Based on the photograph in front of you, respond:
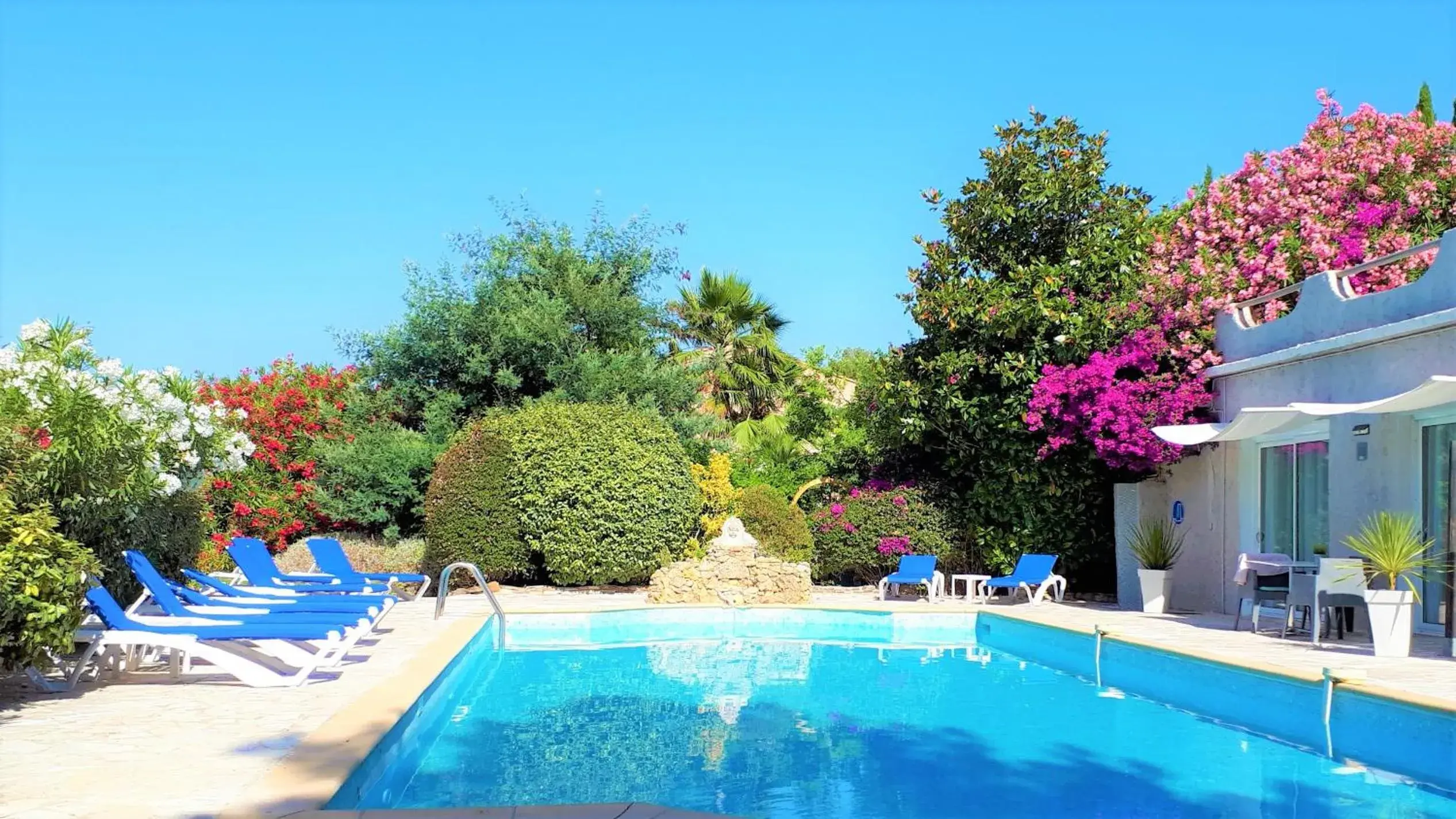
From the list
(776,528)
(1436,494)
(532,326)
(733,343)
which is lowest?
(776,528)

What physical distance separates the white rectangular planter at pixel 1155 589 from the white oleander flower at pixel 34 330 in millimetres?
11804

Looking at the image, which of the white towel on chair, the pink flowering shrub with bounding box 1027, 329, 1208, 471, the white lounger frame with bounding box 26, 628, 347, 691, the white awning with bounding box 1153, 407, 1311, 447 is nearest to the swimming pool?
the white lounger frame with bounding box 26, 628, 347, 691

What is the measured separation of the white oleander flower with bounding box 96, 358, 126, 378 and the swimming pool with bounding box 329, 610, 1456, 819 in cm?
334

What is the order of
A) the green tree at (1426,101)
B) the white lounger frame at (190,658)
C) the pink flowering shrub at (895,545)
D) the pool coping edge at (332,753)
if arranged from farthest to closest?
the green tree at (1426,101) → the pink flowering shrub at (895,545) → the white lounger frame at (190,658) → the pool coping edge at (332,753)

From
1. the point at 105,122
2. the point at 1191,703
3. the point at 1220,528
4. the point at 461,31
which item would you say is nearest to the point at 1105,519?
the point at 1220,528

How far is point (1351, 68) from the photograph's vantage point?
67.1 ft

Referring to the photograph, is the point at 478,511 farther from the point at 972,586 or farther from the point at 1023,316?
the point at 1023,316

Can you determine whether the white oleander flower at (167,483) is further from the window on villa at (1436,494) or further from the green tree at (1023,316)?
the window on villa at (1436,494)

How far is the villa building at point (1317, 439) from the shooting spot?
1038 cm

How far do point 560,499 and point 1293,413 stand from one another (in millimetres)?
9701

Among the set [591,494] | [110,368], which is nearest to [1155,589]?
[591,494]

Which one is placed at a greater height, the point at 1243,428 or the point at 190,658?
the point at 1243,428

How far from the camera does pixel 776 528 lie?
703 inches

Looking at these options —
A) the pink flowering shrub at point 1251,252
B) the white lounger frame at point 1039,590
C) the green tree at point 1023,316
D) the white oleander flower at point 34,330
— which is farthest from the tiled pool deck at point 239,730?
the green tree at point 1023,316
